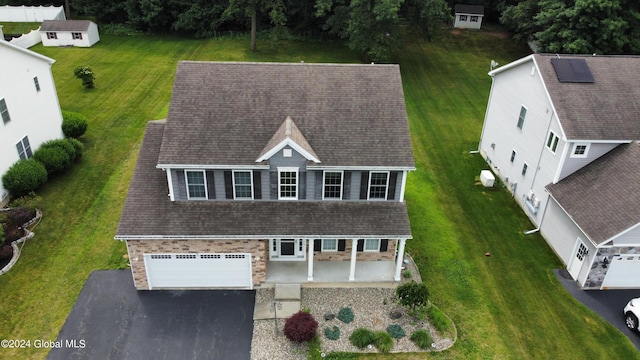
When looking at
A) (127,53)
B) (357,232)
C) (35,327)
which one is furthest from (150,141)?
(127,53)

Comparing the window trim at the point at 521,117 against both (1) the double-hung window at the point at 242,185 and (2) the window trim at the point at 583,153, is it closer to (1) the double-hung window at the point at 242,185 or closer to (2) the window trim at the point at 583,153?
(2) the window trim at the point at 583,153

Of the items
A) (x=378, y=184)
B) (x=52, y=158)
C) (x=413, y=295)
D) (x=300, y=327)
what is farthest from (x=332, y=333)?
(x=52, y=158)

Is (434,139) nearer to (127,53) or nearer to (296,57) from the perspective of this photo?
(296,57)

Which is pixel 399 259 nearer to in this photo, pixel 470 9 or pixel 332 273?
pixel 332 273

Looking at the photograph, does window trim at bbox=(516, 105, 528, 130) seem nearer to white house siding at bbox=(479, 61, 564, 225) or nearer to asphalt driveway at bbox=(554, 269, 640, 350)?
white house siding at bbox=(479, 61, 564, 225)

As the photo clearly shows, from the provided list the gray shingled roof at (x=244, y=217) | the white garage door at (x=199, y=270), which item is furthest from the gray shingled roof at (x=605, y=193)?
the white garage door at (x=199, y=270)

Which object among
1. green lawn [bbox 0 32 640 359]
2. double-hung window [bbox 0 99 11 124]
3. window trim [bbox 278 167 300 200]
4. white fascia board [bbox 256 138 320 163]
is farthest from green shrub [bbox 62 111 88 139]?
window trim [bbox 278 167 300 200]
